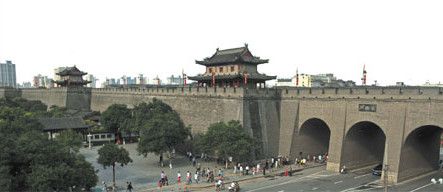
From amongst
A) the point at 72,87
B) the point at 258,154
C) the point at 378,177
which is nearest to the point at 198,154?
the point at 258,154

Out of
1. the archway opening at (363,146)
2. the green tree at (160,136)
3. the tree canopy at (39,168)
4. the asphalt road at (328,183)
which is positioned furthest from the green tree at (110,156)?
the archway opening at (363,146)

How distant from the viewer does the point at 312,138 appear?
33312 millimetres

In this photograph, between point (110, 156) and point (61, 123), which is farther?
point (61, 123)

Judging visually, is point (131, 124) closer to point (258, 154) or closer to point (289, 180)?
point (258, 154)

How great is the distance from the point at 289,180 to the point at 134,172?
12.8 m

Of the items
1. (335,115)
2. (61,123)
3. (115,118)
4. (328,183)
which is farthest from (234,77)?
(61,123)

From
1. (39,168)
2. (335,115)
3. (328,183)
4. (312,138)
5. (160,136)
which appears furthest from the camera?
(312,138)

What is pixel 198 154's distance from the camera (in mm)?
33625

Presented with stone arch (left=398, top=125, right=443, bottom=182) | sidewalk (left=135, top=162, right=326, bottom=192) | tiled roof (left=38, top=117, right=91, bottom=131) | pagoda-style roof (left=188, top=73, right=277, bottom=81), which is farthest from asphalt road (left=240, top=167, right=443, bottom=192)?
tiled roof (left=38, top=117, right=91, bottom=131)

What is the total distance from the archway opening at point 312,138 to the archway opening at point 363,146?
153 inches

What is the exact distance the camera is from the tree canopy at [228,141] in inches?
1064

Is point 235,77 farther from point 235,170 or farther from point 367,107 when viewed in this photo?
point 367,107

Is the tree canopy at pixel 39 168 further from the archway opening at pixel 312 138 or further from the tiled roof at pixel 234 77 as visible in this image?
the archway opening at pixel 312 138

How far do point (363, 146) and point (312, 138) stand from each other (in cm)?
495
